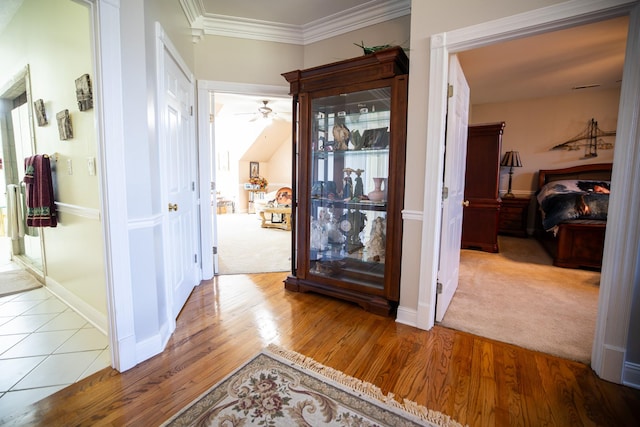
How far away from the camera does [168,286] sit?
2.10 m

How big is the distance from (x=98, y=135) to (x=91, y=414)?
1379mm

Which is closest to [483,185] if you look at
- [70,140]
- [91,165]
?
[91,165]

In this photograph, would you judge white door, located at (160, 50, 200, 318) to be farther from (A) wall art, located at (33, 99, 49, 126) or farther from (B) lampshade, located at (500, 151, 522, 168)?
(B) lampshade, located at (500, 151, 522, 168)

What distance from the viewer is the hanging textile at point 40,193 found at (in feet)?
7.82

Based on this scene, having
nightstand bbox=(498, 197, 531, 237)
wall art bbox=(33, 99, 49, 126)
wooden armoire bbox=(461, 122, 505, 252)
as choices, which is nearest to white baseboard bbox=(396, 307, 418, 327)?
wooden armoire bbox=(461, 122, 505, 252)

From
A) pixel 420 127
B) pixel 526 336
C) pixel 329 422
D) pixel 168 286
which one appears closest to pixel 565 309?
pixel 526 336

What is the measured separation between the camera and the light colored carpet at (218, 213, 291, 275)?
370cm

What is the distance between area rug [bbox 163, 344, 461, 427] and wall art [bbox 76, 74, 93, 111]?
1923mm

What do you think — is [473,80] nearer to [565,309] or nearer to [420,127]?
[420,127]

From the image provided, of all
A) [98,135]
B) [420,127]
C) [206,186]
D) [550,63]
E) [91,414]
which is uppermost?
[550,63]

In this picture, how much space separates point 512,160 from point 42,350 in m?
6.78

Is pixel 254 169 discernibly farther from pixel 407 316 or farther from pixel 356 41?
pixel 407 316

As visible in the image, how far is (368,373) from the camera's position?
168 cm

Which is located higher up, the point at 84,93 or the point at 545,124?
the point at 545,124
